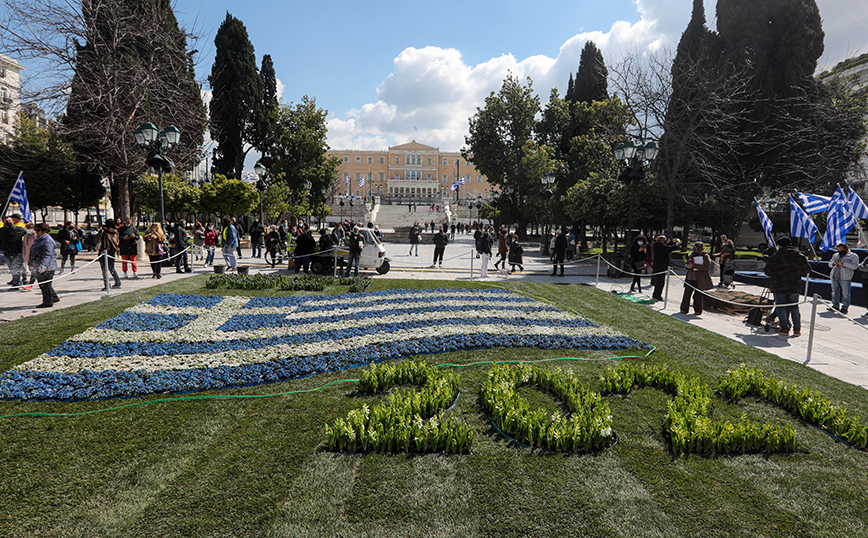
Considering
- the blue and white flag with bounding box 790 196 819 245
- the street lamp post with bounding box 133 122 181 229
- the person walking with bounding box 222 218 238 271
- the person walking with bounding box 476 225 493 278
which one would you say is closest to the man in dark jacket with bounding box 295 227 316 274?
the person walking with bounding box 222 218 238 271

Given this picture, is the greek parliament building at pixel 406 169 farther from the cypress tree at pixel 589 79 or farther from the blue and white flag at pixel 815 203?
the blue and white flag at pixel 815 203

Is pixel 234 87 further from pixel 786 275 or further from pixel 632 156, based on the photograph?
pixel 786 275

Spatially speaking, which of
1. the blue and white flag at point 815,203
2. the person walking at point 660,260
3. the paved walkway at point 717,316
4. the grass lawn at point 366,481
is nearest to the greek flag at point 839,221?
the paved walkway at point 717,316

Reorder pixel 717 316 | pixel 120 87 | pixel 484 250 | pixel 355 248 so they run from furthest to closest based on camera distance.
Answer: pixel 120 87 < pixel 484 250 < pixel 355 248 < pixel 717 316

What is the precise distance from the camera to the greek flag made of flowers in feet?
17.3

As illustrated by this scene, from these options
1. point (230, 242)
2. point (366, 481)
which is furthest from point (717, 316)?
point (230, 242)

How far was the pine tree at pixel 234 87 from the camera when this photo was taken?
3566 cm

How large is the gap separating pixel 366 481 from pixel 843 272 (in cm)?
1200

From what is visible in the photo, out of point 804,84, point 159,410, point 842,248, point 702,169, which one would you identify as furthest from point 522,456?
point 804,84

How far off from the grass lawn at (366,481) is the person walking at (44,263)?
5398 mm

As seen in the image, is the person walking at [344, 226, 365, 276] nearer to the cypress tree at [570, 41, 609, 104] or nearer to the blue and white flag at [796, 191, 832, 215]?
the blue and white flag at [796, 191, 832, 215]

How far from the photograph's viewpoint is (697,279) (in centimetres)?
1018

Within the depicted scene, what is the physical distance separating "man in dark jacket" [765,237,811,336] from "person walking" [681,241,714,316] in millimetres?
1551

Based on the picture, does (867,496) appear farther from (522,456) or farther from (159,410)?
(159,410)
